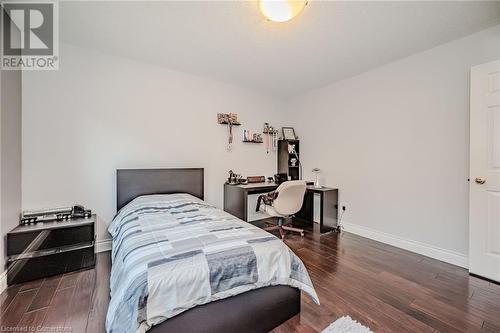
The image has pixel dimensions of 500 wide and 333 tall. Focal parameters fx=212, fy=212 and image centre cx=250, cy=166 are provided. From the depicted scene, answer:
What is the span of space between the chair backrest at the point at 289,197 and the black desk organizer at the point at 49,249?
7.45 ft

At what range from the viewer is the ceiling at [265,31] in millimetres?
1886

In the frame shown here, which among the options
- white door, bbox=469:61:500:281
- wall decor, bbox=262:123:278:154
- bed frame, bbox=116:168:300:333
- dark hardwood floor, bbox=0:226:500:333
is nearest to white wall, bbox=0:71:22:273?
dark hardwood floor, bbox=0:226:500:333

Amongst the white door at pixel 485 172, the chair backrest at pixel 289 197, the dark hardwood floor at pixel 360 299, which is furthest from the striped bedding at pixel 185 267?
the white door at pixel 485 172

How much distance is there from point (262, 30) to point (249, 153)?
2191 millimetres

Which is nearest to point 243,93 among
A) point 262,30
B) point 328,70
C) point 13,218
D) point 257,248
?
point 328,70

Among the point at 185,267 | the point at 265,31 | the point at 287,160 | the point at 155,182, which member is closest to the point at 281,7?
the point at 265,31

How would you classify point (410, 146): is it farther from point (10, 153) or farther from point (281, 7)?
point (10, 153)

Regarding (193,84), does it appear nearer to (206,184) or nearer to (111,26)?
(111,26)

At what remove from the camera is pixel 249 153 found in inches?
160

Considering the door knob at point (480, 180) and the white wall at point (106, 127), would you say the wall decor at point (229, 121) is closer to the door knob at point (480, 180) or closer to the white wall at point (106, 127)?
the white wall at point (106, 127)

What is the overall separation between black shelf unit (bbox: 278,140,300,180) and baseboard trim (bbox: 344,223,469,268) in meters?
1.40

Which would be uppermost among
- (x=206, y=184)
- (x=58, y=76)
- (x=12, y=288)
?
(x=58, y=76)

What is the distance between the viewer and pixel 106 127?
8.89 ft

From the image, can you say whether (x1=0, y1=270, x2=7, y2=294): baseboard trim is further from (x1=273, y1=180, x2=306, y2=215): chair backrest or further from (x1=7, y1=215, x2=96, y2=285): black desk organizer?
(x1=273, y1=180, x2=306, y2=215): chair backrest
